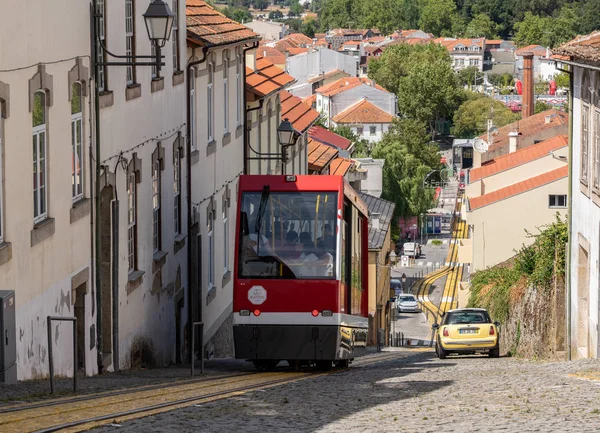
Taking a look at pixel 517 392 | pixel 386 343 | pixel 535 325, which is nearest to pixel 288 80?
pixel 535 325

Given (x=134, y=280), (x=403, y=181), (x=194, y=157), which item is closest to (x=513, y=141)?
(x=403, y=181)

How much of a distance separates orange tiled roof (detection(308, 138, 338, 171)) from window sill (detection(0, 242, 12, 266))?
1263 inches

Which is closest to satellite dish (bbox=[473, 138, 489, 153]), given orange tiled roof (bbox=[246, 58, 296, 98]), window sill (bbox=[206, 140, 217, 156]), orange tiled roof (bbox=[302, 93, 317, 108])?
orange tiled roof (bbox=[246, 58, 296, 98])

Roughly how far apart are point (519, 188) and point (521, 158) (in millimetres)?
6994

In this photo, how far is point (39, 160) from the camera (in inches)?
607

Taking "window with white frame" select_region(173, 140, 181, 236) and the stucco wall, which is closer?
"window with white frame" select_region(173, 140, 181, 236)

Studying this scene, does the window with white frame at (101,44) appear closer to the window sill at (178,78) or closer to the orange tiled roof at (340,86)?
the window sill at (178,78)

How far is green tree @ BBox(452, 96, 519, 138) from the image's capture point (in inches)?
6133

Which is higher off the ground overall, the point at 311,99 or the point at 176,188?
the point at 176,188

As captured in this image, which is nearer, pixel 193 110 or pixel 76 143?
pixel 76 143

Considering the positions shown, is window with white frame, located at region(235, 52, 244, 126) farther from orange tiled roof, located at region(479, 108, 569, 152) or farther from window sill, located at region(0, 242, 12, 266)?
orange tiled roof, located at region(479, 108, 569, 152)

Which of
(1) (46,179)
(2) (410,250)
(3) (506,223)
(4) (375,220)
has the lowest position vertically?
(2) (410,250)

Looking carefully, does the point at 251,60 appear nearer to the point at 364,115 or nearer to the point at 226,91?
the point at 226,91

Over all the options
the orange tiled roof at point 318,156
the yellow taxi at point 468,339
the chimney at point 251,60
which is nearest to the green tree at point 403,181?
the orange tiled roof at point 318,156
